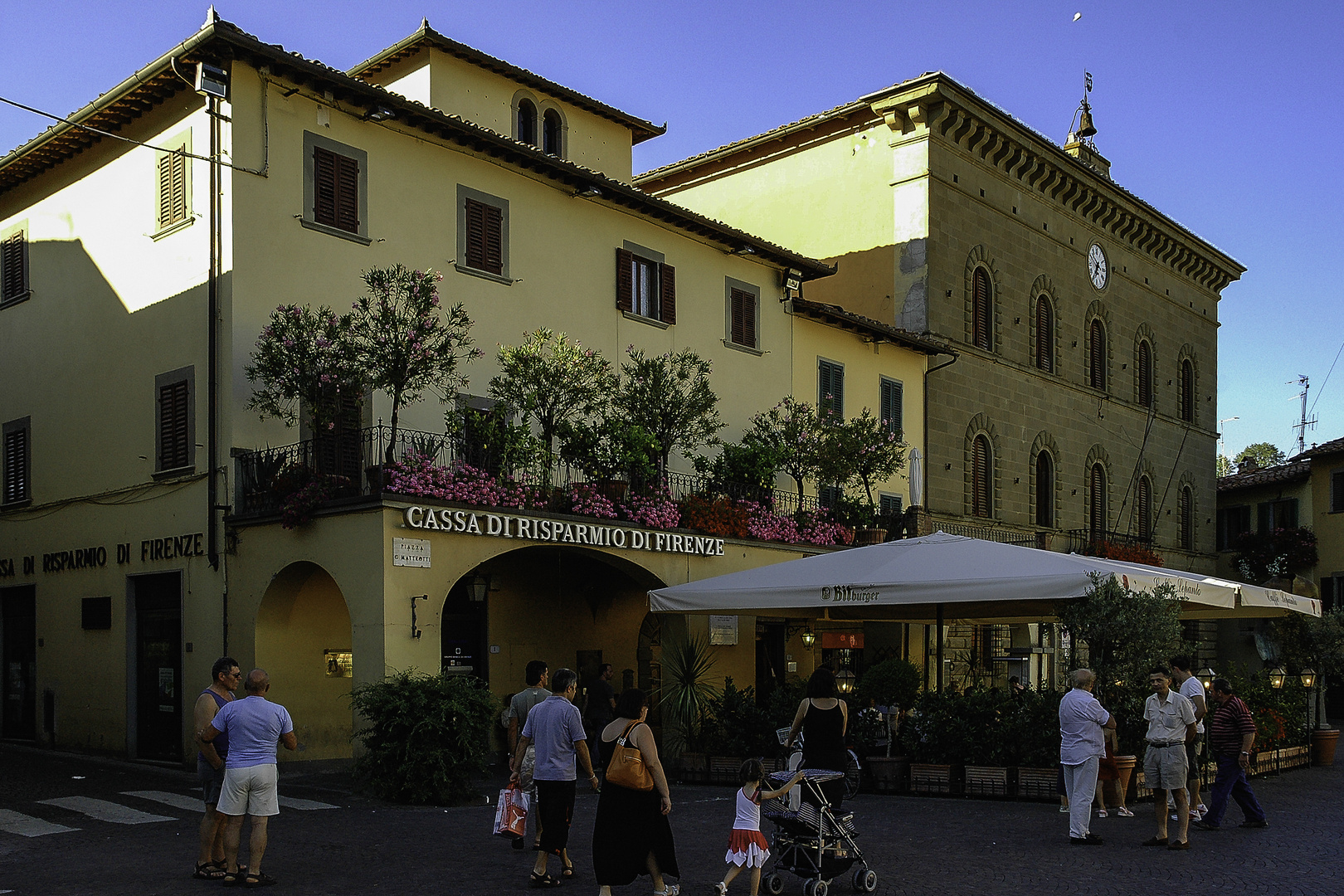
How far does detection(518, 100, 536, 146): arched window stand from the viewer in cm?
2469

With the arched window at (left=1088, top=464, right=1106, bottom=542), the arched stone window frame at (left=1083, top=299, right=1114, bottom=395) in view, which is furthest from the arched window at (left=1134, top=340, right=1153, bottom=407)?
the arched window at (left=1088, top=464, right=1106, bottom=542)

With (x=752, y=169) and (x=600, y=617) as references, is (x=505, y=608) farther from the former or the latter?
(x=752, y=169)

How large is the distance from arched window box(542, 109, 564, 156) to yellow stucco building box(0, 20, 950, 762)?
500mm

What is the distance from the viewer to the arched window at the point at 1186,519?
41.6 metres

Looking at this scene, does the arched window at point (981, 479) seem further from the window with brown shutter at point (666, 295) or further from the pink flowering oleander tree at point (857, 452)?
the window with brown shutter at point (666, 295)

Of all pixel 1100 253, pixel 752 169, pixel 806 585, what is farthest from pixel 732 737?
pixel 1100 253

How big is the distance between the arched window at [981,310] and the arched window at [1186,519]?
500 inches

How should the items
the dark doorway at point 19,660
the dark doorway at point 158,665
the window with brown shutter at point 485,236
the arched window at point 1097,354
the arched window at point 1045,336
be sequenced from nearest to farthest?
the dark doorway at point 158,665, the window with brown shutter at point 485,236, the dark doorway at point 19,660, the arched window at point 1045,336, the arched window at point 1097,354

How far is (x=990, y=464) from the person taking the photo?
3228cm

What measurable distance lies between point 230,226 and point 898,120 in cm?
1779

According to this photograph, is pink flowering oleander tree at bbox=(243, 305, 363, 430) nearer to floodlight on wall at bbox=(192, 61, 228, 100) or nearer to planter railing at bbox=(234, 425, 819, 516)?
planter railing at bbox=(234, 425, 819, 516)

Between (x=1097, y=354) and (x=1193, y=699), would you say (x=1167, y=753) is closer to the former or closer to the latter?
(x=1193, y=699)

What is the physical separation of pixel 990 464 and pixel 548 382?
54.6 feet

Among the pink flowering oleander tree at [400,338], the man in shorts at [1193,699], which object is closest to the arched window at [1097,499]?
the man in shorts at [1193,699]
